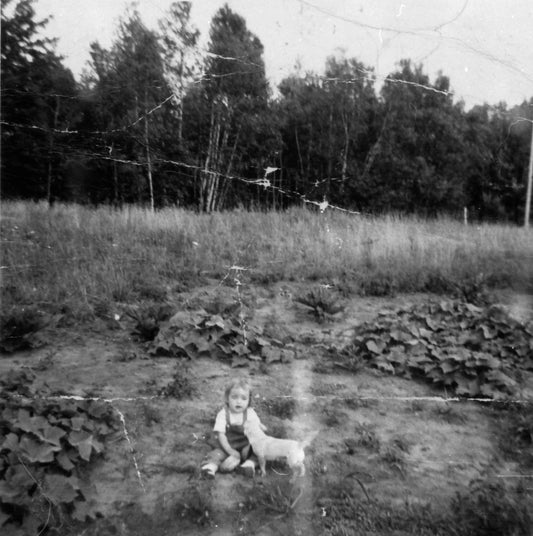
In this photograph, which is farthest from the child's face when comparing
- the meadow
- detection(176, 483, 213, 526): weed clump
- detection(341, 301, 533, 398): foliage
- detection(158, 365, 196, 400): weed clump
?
detection(341, 301, 533, 398): foliage

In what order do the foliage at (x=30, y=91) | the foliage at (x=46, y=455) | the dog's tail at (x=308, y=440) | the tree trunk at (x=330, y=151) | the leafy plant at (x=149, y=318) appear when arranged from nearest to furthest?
the foliage at (x=46, y=455) → the dog's tail at (x=308, y=440) → the leafy plant at (x=149, y=318) → the foliage at (x=30, y=91) → the tree trunk at (x=330, y=151)

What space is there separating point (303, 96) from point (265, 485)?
15393 millimetres

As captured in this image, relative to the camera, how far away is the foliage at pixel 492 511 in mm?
2178

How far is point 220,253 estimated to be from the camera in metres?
7.80

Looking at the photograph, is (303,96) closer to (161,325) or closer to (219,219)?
(219,219)

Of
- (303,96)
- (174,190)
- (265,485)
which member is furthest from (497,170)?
(265,485)

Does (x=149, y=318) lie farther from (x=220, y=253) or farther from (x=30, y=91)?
(x=30, y=91)

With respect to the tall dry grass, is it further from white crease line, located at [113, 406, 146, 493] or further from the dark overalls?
the dark overalls

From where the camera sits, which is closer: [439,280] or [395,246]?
[439,280]

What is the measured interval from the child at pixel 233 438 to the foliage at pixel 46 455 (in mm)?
693

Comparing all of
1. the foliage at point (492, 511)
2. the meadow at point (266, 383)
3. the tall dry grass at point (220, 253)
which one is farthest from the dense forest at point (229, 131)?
the foliage at point (492, 511)

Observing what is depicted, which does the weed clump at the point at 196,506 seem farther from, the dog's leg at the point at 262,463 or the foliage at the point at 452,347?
the foliage at the point at 452,347

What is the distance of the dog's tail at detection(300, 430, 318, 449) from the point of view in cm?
292

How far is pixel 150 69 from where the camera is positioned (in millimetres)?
10180
